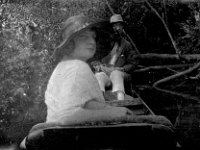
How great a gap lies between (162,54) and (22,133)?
2.77 m

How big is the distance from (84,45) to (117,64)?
2891mm

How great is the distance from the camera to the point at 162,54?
7.01m

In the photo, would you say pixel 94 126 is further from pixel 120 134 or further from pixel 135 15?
pixel 135 15

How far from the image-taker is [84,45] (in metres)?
1.80

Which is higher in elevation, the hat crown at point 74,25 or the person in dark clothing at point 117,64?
the hat crown at point 74,25

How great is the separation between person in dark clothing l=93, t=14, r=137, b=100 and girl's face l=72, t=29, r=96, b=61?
1.86 meters

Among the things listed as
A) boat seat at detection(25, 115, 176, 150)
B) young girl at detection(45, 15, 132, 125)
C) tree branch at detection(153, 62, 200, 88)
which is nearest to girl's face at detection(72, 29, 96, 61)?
young girl at detection(45, 15, 132, 125)

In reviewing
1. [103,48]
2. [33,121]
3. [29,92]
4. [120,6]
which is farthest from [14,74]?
[103,48]

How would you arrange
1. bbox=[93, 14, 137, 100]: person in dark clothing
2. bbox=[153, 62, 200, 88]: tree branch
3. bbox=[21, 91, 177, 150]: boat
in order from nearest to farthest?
1. bbox=[21, 91, 177, 150]: boat
2. bbox=[93, 14, 137, 100]: person in dark clothing
3. bbox=[153, 62, 200, 88]: tree branch

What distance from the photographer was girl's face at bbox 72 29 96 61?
179 centimetres

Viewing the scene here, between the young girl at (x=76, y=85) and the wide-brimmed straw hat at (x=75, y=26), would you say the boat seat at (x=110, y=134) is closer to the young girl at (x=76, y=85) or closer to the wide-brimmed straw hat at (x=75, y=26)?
the young girl at (x=76, y=85)

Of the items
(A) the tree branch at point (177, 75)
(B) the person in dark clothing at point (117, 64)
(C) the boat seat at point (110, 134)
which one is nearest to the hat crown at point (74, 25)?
(C) the boat seat at point (110, 134)

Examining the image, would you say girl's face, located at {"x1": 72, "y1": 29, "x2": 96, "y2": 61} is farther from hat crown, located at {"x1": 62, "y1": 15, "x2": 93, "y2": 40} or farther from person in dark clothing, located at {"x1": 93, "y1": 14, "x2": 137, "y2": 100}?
person in dark clothing, located at {"x1": 93, "y1": 14, "x2": 137, "y2": 100}

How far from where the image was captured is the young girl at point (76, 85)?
159cm
